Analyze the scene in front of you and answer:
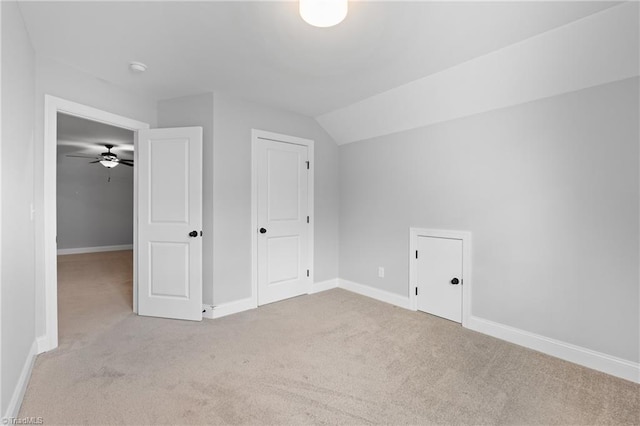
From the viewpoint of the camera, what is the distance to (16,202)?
1850mm

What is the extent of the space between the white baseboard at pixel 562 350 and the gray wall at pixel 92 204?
28.4 ft

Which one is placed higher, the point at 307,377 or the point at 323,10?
the point at 323,10

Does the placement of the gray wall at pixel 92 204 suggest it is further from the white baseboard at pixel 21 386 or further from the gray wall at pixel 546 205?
the gray wall at pixel 546 205

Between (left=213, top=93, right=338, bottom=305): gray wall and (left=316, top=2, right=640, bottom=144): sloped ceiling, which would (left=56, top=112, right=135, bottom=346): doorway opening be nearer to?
(left=213, top=93, right=338, bottom=305): gray wall

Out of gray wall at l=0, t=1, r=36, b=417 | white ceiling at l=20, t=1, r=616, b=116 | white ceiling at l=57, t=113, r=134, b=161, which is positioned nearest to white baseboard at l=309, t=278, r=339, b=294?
white ceiling at l=20, t=1, r=616, b=116

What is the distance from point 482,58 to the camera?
7.92ft

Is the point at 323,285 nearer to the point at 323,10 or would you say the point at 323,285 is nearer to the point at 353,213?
the point at 353,213

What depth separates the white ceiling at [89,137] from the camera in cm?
454

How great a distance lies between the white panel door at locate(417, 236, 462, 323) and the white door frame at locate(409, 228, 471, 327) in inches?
1.5

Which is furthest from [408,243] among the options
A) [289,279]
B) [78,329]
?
[78,329]

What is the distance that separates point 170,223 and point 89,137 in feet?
11.6

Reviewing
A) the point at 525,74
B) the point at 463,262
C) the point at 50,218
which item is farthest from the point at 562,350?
the point at 50,218

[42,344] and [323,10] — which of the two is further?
[42,344]

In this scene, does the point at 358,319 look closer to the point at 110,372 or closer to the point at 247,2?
the point at 110,372
